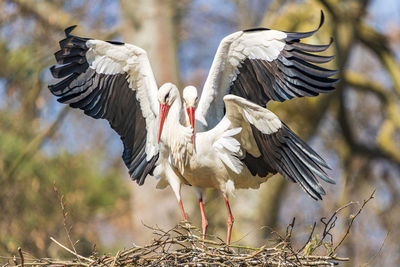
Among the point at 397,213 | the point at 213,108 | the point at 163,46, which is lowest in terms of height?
the point at 397,213

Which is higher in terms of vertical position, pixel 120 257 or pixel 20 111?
pixel 20 111

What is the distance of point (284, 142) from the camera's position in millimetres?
5824

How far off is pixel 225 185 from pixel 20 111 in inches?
217

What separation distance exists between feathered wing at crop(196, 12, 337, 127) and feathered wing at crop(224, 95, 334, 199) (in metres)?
0.34

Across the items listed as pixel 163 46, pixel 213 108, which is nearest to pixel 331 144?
pixel 163 46

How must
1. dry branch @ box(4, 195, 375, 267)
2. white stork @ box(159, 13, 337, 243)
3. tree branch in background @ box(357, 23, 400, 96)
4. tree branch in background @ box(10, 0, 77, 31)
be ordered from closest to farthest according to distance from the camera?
dry branch @ box(4, 195, 375, 267) → white stork @ box(159, 13, 337, 243) → tree branch in background @ box(10, 0, 77, 31) → tree branch in background @ box(357, 23, 400, 96)

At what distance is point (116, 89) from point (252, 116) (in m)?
1.51

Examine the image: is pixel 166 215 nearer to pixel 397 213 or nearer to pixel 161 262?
→ pixel 397 213

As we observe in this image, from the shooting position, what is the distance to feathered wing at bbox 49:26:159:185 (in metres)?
6.47

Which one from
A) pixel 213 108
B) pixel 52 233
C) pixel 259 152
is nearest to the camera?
pixel 259 152

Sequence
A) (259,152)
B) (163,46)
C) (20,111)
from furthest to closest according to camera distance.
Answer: (163,46), (20,111), (259,152)

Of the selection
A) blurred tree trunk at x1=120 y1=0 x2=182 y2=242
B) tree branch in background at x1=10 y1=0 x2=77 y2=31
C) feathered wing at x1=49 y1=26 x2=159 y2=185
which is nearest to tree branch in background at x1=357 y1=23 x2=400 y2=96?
blurred tree trunk at x1=120 y1=0 x2=182 y2=242

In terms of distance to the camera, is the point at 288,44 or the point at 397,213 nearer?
the point at 288,44

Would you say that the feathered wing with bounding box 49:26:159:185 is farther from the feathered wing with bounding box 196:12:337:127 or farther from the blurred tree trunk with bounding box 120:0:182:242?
the blurred tree trunk with bounding box 120:0:182:242
